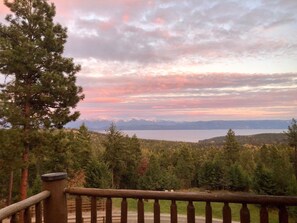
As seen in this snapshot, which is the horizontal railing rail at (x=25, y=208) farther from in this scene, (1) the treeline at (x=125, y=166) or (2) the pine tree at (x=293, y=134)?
(2) the pine tree at (x=293, y=134)

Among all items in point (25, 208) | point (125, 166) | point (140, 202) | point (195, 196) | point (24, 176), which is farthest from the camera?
point (125, 166)

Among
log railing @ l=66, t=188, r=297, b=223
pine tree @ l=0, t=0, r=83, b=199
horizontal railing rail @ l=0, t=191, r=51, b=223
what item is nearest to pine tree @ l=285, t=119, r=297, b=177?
pine tree @ l=0, t=0, r=83, b=199

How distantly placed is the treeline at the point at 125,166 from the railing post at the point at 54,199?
1312cm

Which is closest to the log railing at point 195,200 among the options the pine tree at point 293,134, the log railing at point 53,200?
the log railing at point 53,200

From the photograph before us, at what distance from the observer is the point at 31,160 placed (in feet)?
53.8

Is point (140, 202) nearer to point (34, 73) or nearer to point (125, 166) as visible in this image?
point (34, 73)

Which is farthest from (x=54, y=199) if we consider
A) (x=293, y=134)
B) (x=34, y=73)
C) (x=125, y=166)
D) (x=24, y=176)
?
(x=293, y=134)

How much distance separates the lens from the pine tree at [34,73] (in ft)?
51.9

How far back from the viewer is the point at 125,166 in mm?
50156

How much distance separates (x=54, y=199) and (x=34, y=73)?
563 inches

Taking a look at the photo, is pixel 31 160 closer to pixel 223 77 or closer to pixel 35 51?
pixel 35 51

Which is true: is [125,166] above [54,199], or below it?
below

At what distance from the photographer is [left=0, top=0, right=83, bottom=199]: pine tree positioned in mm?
15805

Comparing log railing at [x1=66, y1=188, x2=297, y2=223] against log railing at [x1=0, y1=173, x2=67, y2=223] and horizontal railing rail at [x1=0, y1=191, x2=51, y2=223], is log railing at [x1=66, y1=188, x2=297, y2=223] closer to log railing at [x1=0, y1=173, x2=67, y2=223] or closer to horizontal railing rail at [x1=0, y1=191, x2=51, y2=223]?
log railing at [x1=0, y1=173, x2=67, y2=223]
